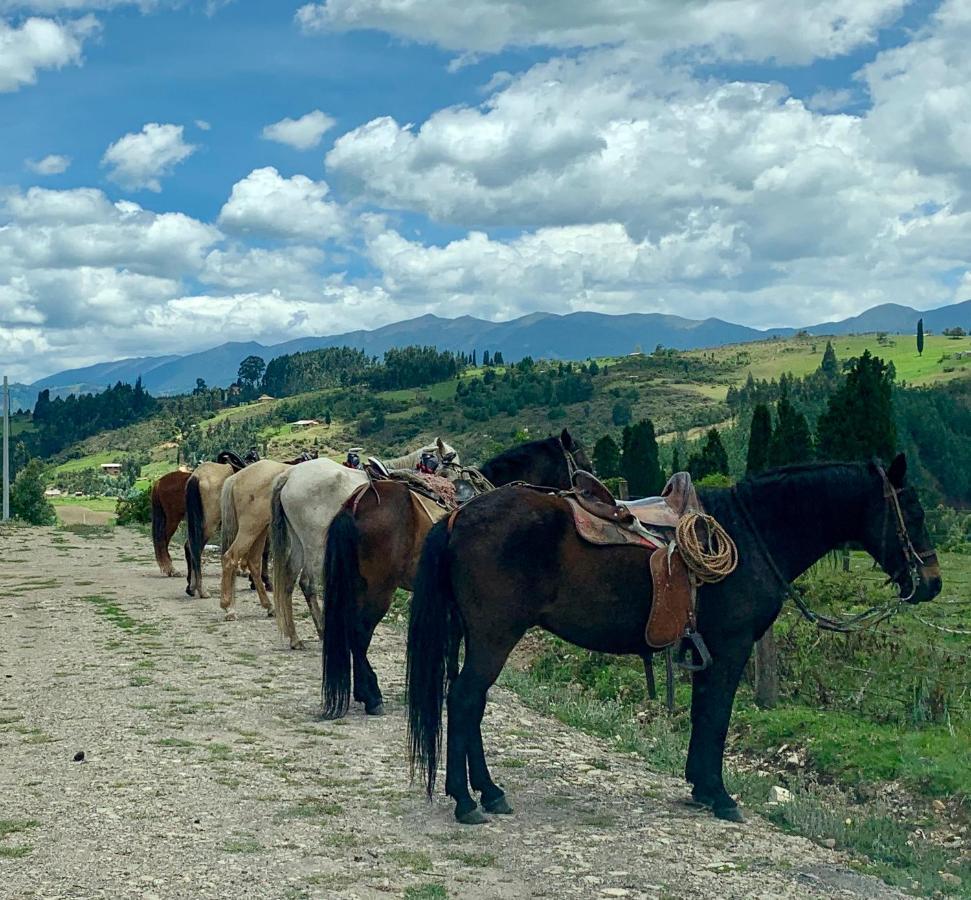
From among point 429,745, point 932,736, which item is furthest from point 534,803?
point 932,736

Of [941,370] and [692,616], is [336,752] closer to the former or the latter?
[692,616]

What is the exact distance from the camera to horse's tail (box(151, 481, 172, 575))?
1986cm

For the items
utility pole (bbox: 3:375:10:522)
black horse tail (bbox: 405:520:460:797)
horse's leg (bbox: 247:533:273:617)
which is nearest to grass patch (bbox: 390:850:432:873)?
black horse tail (bbox: 405:520:460:797)

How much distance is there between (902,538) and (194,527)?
1243cm

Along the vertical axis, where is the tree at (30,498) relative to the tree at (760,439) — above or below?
below

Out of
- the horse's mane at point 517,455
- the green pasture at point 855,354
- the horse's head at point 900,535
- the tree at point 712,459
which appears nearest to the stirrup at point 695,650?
the horse's head at point 900,535

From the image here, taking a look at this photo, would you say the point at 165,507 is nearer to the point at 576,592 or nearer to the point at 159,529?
the point at 159,529

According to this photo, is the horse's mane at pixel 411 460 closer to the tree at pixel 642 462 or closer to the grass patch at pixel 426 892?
the grass patch at pixel 426 892

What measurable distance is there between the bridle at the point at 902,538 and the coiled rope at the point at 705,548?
1.04 m

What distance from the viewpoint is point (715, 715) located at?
20.9 ft

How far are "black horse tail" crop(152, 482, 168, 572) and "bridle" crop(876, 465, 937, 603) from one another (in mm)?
15947

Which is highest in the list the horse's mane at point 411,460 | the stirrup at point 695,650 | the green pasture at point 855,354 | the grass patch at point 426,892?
the green pasture at point 855,354

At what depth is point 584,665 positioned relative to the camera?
1191 centimetres

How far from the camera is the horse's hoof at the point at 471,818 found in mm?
5957
